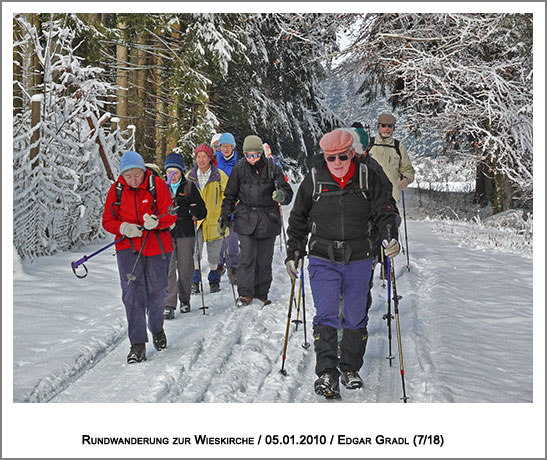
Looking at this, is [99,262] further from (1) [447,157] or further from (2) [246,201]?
(1) [447,157]

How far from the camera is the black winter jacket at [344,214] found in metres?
4.79

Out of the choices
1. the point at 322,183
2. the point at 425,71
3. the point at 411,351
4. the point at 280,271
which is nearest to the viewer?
the point at 322,183

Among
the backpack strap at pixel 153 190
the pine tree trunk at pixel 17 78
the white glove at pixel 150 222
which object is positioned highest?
the pine tree trunk at pixel 17 78

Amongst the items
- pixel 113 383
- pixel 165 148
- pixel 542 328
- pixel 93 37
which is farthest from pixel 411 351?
pixel 165 148

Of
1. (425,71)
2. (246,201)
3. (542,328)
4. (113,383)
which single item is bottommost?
(113,383)

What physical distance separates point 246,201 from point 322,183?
320 centimetres

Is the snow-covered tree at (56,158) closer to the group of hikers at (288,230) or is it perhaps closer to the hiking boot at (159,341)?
the group of hikers at (288,230)

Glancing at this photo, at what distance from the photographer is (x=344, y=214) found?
4.80 m

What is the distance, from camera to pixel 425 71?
1242cm

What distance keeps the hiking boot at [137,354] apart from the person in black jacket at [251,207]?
2.02 metres

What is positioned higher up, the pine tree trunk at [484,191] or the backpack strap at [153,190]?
the backpack strap at [153,190]

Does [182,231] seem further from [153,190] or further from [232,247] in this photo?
[153,190]

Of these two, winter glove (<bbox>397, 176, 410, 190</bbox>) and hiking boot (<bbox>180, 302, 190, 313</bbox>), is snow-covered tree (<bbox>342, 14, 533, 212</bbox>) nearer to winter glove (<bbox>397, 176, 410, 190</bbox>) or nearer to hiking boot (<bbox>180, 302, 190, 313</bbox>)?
winter glove (<bbox>397, 176, 410, 190</bbox>)

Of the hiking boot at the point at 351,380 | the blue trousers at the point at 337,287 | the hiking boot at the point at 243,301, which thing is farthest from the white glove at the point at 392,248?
the hiking boot at the point at 243,301
